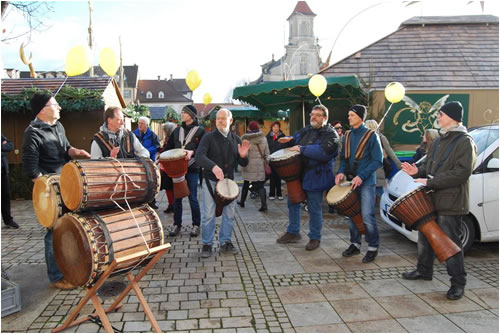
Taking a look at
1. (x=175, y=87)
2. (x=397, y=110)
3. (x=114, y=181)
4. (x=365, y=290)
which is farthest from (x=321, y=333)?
(x=175, y=87)

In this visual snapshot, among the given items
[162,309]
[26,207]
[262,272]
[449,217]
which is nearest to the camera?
[162,309]

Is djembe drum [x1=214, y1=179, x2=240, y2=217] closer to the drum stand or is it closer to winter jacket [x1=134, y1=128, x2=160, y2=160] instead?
the drum stand

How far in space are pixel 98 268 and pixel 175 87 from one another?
8849cm

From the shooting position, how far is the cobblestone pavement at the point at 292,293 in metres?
3.41

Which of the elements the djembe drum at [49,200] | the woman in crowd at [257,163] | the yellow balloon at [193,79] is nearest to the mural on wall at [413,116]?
the woman in crowd at [257,163]

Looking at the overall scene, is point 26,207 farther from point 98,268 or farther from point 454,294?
point 454,294

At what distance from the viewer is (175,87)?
8806 cm

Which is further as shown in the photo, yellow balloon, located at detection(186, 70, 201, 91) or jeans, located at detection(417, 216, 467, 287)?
yellow balloon, located at detection(186, 70, 201, 91)

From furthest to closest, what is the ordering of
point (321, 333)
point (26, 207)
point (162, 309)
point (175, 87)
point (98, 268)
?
point (175, 87) → point (26, 207) → point (162, 309) → point (321, 333) → point (98, 268)

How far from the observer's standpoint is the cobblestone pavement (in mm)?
3406

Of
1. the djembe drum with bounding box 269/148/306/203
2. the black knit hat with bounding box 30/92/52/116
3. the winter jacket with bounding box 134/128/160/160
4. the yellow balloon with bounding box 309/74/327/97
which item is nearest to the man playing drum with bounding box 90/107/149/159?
the black knit hat with bounding box 30/92/52/116

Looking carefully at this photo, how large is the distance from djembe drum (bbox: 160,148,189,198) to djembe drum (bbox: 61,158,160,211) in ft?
7.47

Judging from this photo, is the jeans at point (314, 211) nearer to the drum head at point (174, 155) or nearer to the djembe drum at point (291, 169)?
the djembe drum at point (291, 169)

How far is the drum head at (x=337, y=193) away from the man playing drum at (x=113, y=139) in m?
2.31
